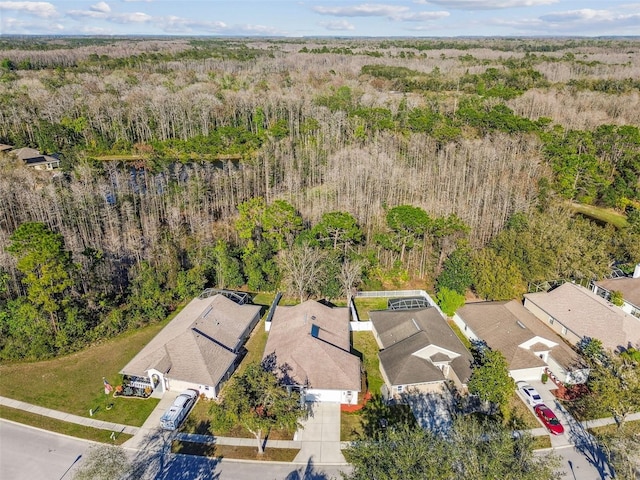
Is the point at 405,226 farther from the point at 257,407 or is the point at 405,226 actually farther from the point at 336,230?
the point at 257,407

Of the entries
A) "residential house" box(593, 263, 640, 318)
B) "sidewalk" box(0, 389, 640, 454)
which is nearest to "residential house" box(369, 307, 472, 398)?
"sidewalk" box(0, 389, 640, 454)

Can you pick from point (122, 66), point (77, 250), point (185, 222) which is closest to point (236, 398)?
point (77, 250)

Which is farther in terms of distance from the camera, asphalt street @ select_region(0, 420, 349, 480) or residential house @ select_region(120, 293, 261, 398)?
residential house @ select_region(120, 293, 261, 398)

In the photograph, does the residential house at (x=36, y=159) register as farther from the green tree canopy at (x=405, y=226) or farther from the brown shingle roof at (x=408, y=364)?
the brown shingle roof at (x=408, y=364)

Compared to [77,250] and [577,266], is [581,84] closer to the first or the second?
[577,266]

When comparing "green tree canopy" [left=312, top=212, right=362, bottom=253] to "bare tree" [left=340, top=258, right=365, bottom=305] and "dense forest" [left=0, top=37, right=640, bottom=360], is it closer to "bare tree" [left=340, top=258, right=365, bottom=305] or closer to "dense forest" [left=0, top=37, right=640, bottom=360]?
"dense forest" [left=0, top=37, right=640, bottom=360]

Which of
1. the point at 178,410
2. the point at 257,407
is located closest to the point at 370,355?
the point at 257,407
